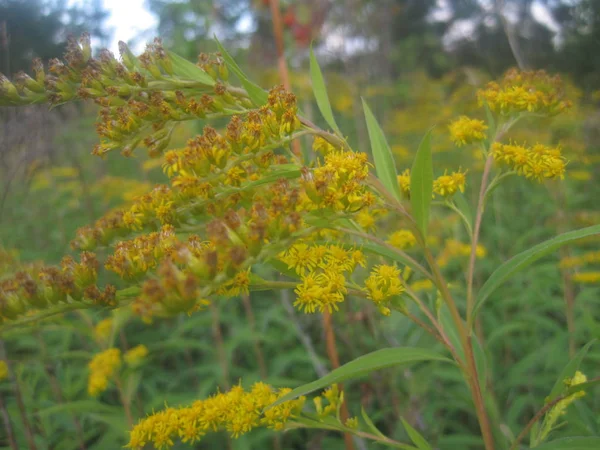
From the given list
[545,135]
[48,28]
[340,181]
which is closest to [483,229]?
[545,135]

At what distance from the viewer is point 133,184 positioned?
397 centimetres

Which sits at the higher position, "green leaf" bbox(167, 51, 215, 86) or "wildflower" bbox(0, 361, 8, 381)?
"green leaf" bbox(167, 51, 215, 86)

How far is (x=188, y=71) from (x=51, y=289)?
0.61 metres

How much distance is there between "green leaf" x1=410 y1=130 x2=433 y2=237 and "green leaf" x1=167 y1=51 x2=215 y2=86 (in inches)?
21.3

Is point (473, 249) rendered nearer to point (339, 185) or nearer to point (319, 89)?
point (339, 185)

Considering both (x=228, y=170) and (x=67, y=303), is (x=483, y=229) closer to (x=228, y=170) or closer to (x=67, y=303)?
(x=228, y=170)

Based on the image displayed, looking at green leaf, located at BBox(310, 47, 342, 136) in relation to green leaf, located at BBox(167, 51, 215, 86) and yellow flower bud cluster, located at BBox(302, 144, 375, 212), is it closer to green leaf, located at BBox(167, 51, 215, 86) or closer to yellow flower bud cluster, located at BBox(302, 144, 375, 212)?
yellow flower bud cluster, located at BBox(302, 144, 375, 212)

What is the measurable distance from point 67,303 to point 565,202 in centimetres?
308

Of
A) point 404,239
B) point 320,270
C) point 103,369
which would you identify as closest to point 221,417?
point 320,270

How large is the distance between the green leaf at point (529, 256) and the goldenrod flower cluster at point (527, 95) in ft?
1.74

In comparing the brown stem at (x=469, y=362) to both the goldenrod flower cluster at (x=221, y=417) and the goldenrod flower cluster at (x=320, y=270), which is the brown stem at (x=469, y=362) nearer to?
the goldenrod flower cluster at (x=320, y=270)

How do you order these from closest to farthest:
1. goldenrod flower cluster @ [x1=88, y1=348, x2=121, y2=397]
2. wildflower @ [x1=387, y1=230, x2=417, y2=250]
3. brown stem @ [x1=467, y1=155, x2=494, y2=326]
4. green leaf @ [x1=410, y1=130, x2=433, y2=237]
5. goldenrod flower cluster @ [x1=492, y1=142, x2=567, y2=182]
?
green leaf @ [x1=410, y1=130, x2=433, y2=237] → brown stem @ [x1=467, y1=155, x2=494, y2=326] → goldenrod flower cluster @ [x1=492, y1=142, x2=567, y2=182] → wildflower @ [x1=387, y1=230, x2=417, y2=250] → goldenrod flower cluster @ [x1=88, y1=348, x2=121, y2=397]

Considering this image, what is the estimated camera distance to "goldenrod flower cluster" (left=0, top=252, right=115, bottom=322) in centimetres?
94

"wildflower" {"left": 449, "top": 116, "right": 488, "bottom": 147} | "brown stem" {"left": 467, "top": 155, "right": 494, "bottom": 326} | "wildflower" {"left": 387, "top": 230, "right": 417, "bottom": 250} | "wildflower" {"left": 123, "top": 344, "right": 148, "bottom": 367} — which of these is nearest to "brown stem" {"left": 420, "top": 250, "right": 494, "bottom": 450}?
"brown stem" {"left": 467, "top": 155, "right": 494, "bottom": 326}
